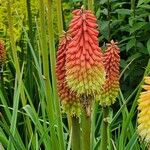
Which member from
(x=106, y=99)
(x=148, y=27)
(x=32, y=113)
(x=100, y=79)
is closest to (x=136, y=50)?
(x=148, y=27)

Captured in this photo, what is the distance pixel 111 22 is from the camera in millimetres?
5969

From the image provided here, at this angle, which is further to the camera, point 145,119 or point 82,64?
point 82,64

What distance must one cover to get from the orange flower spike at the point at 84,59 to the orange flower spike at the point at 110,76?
1.59ft

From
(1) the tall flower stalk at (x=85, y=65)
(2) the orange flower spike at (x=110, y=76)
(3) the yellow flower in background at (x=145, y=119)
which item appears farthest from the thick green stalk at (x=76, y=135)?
(3) the yellow flower in background at (x=145, y=119)

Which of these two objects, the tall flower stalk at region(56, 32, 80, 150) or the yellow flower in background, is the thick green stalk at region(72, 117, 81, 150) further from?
the yellow flower in background

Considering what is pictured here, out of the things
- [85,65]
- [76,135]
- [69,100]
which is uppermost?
[85,65]

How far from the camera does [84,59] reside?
2707mm

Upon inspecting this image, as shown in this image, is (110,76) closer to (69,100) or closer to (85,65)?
(69,100)

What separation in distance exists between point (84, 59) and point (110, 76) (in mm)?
593

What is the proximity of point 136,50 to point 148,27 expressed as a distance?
28 centimetres

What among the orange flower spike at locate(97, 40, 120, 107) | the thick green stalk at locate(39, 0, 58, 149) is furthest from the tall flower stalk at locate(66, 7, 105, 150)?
the thick green stalk at locate(39, 0, 58, 149)

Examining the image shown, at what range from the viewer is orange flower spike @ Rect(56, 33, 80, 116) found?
116 inches

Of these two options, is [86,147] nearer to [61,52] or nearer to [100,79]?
[100,79]

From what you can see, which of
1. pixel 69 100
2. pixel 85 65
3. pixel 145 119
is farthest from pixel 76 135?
pixel 145 119
